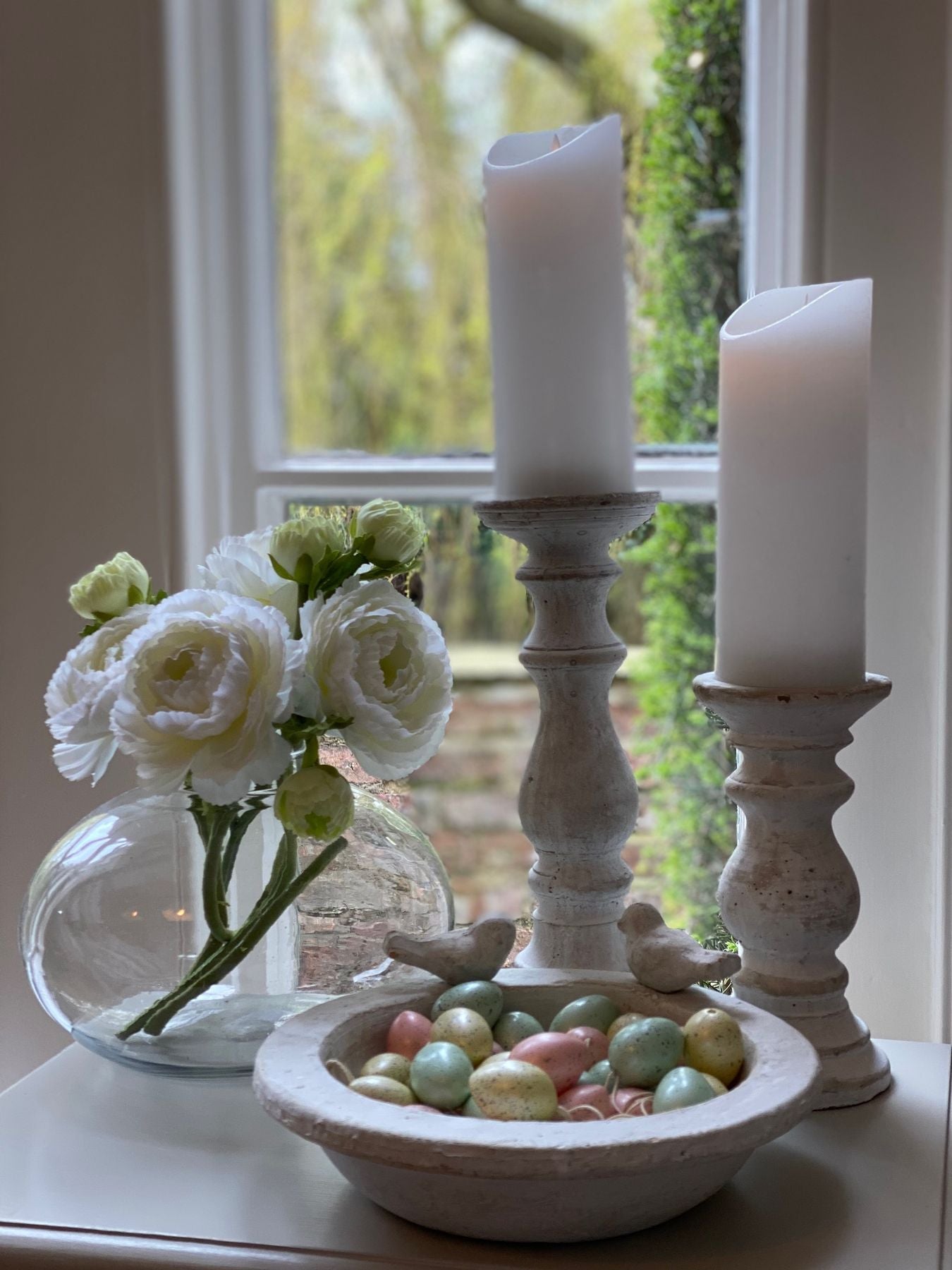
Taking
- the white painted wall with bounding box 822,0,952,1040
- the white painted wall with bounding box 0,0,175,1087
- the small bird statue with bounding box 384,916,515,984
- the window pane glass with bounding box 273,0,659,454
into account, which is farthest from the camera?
the window pane glass with bounding box 273,0,659,454

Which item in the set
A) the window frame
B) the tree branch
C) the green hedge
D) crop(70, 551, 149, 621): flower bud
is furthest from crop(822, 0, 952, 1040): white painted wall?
crop(70, 551, 149, 621): flower bud

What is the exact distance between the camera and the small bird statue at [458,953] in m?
0.71

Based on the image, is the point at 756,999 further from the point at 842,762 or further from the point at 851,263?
the point at 851,263

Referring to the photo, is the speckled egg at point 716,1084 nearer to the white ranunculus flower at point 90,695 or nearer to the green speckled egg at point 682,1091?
the green speckled egg at point 682,1091

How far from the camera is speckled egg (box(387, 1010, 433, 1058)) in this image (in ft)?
2.11

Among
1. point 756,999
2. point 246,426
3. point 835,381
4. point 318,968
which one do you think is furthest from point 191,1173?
point 246,426

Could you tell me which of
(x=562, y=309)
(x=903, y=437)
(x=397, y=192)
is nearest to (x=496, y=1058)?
(x=562, y=309)

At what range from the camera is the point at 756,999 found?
2.37 ft

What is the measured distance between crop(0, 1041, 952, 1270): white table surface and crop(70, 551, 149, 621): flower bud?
28 centimetres

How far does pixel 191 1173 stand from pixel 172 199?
84cm

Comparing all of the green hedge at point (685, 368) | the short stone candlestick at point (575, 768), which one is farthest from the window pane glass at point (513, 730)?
the short stone candlestick at point (575, 768)

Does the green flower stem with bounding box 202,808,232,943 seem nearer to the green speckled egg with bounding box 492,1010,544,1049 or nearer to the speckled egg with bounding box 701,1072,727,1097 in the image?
the green speckled egg with bounding box 492,1010,544,1049

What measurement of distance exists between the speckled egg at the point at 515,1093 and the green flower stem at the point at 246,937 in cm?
19

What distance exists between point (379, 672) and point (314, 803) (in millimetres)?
76
